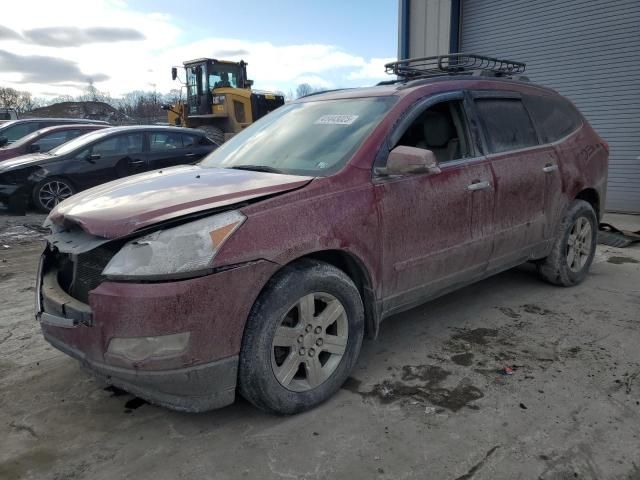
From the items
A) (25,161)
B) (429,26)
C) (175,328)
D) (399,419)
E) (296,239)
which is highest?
(429,26)

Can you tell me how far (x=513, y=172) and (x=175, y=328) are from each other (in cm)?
286

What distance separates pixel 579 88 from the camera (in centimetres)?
934

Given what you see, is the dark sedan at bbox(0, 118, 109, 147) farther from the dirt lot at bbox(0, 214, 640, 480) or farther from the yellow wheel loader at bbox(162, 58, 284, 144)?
the dirt lot at bbox(0, 214, 640, 480)

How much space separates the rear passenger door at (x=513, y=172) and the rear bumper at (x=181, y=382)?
2.34m

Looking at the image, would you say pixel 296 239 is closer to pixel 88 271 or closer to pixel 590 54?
pixel 88 271

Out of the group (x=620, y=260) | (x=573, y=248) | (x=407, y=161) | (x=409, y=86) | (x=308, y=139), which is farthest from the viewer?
(x=620, y=260)

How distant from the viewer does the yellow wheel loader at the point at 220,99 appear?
16453 millimetres

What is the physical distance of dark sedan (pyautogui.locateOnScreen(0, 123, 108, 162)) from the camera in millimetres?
10047

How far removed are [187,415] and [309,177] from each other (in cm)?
150

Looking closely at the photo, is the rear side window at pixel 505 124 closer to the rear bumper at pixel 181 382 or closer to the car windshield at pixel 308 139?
the car windshield at pixel 308 139

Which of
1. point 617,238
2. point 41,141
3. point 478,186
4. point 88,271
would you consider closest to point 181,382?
point 88,271

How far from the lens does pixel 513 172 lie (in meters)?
3.92

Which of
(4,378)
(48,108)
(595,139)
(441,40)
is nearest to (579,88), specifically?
(441,40)

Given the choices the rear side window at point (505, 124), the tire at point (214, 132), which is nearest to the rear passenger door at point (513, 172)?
the rear side window at point (505, 124)
